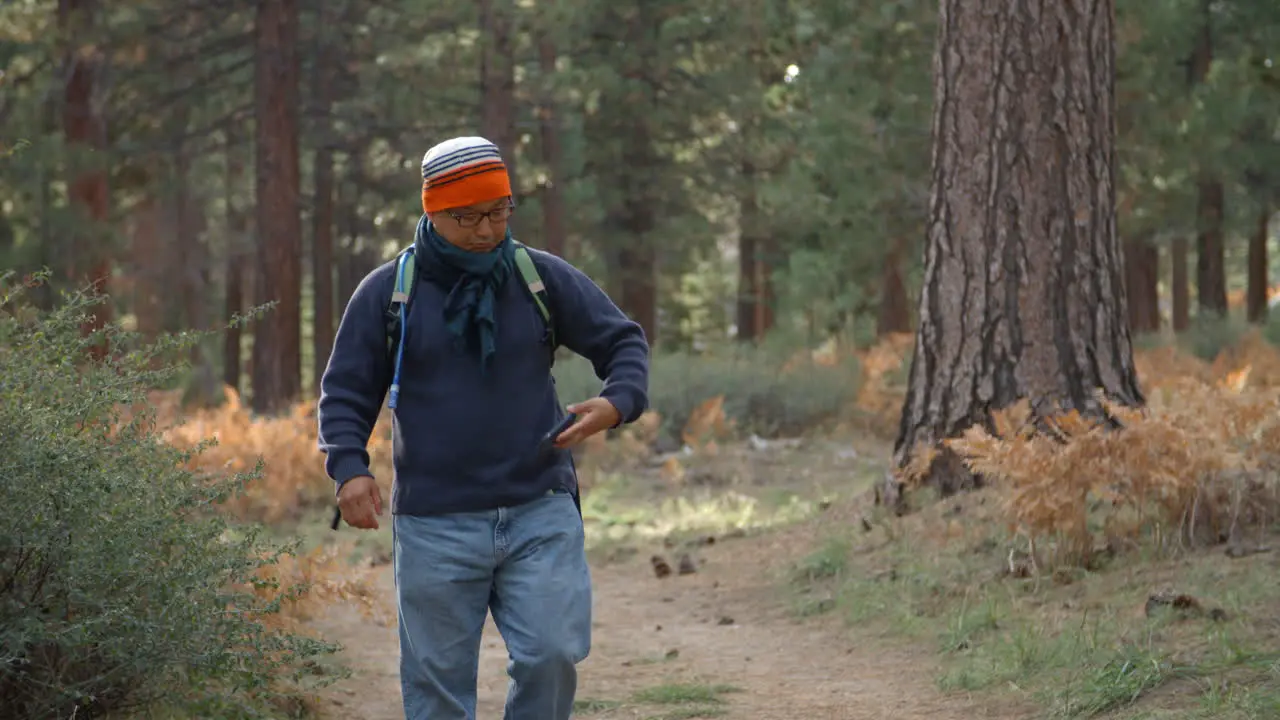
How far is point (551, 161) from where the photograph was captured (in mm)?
24281

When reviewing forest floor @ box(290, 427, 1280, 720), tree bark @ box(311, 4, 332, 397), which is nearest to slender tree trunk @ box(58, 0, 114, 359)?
tree bark @ box(311, 4, 332, 397)

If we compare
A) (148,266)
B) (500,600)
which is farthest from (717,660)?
(148,266)

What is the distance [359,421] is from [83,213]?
15.7 m

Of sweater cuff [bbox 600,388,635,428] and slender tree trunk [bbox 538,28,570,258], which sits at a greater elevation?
slender tree trunk [bbox 538,28,570,258]

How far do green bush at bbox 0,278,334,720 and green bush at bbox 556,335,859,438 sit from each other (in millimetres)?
11505

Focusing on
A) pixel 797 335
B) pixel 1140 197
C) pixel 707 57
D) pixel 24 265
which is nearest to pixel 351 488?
pixel 24 265

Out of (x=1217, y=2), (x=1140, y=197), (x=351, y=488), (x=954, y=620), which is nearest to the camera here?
(x=351, y=488)

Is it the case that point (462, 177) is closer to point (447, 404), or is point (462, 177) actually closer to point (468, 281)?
point (468, 281)

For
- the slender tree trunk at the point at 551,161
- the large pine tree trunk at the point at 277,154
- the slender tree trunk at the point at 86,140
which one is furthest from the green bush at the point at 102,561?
the slender tree trunk at the point at 551,161

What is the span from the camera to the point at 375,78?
24.1m

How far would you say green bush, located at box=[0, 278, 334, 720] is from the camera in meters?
4.30

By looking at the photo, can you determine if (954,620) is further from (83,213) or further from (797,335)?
(797,335)

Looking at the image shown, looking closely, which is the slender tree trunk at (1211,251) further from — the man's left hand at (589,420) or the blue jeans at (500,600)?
the blue jeans at (500,600)

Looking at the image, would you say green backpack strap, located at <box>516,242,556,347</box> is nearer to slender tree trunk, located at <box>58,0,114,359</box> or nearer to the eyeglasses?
the eyeglasses
